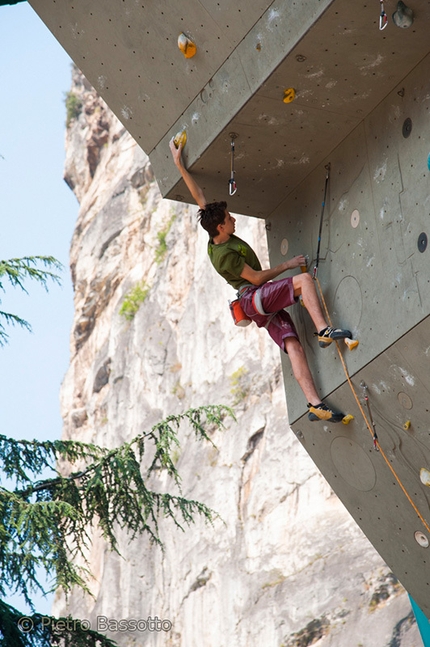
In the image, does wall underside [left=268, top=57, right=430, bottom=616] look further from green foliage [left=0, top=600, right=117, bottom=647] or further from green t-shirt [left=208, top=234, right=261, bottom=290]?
green foliage [left=0, top=600, right=117, bottom=647]

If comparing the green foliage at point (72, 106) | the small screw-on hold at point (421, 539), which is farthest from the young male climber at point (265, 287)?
the green foliage at point (72, 106)

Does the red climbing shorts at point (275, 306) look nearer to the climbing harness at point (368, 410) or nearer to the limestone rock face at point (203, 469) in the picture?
the climbing harness at point (368, 410)

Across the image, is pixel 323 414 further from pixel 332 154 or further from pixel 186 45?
pixel 186 45

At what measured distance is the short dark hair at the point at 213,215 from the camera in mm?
6445

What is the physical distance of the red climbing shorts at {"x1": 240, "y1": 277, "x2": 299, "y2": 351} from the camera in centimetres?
639

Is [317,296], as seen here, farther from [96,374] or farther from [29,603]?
[96,374]

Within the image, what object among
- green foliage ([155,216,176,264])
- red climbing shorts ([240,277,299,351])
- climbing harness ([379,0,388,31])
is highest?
green foliage ([155,216,176,264])

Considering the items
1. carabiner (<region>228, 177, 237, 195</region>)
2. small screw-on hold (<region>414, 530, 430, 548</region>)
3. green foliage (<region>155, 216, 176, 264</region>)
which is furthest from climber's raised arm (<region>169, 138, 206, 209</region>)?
green foliage (<region>155, 216, 176, 264</region>)

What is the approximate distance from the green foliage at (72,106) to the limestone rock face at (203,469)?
18.6 ft

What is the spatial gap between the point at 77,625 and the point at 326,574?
6664mm

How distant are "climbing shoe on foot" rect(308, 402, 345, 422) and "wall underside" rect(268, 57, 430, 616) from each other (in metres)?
0.08

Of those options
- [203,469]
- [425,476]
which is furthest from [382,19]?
[203,469]

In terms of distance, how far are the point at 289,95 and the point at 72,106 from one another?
26.4 metres

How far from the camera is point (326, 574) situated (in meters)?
13.8
